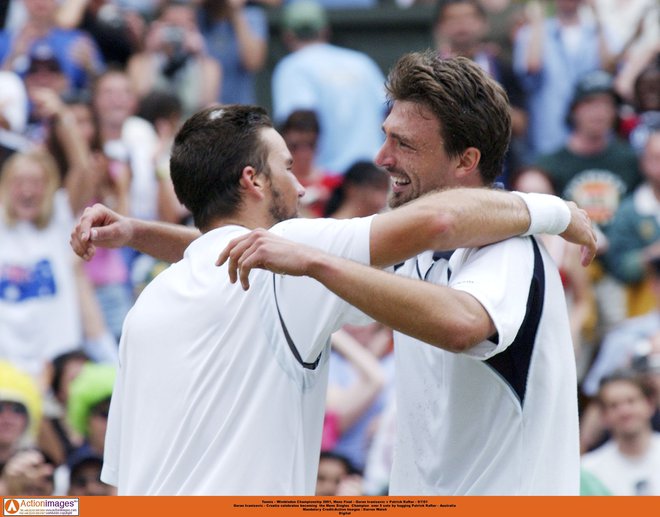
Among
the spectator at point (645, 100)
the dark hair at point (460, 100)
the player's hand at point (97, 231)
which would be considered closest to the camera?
the dark hair at point (460, 100)

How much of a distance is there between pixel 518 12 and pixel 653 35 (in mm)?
922

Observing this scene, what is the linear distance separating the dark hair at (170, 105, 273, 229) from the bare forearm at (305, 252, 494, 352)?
0.48 metres

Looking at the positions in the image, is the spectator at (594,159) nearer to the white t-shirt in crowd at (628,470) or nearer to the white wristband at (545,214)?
the white t-shirt in crowd at (628,470)

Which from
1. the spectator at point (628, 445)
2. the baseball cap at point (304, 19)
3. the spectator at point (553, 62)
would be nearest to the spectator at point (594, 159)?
the spectator at point (553, 62)

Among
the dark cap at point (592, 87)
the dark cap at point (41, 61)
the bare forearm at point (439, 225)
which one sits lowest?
Result: the bare forearm at point (439, 225)

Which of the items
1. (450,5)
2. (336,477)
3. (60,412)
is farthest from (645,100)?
(60,412)

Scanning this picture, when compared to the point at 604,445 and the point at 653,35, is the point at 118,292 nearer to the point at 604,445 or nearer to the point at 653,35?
the point at 604,445

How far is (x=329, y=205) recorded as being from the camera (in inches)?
293

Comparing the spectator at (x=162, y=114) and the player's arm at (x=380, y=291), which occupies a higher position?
the spectator at (x=162, y=114)

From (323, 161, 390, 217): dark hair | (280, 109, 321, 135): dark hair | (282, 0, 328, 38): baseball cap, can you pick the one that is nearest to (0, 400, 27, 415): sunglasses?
(323, 161, 390, 217): dark hair

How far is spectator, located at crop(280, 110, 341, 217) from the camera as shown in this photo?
752cm

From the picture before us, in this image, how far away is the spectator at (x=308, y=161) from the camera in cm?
752
